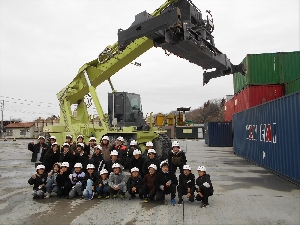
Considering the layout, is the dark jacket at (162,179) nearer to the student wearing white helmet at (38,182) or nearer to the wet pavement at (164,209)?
the wet pavement at (164,209)

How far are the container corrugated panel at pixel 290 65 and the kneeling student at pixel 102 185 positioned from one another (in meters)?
16.1

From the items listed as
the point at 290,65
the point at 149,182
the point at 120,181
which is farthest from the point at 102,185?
the point at 290,65

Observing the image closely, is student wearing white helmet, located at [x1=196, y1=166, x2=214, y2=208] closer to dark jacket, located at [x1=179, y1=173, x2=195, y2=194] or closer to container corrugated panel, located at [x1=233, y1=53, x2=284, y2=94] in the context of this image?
dark jacket, located at [x1=179, y1=173, x2=195, y2=194]

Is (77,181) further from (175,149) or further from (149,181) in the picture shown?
(175,149)

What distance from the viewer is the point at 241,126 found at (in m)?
17.0

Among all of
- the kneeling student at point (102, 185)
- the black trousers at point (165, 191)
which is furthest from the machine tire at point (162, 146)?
the black trousers at point (165, 191)

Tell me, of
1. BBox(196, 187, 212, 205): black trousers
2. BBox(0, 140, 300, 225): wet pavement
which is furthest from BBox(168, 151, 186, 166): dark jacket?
BBox(196, 187, 212, 205): black trousers

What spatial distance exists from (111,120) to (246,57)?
11.8 m

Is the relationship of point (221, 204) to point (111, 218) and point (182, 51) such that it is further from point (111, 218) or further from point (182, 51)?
point (182, 51)

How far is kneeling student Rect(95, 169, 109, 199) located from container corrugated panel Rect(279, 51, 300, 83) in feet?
52.9

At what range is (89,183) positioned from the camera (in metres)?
7.47

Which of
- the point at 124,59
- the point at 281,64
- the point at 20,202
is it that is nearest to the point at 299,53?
the point at 281,64

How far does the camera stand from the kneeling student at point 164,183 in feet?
22.8

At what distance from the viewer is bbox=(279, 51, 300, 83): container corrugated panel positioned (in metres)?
18.9
